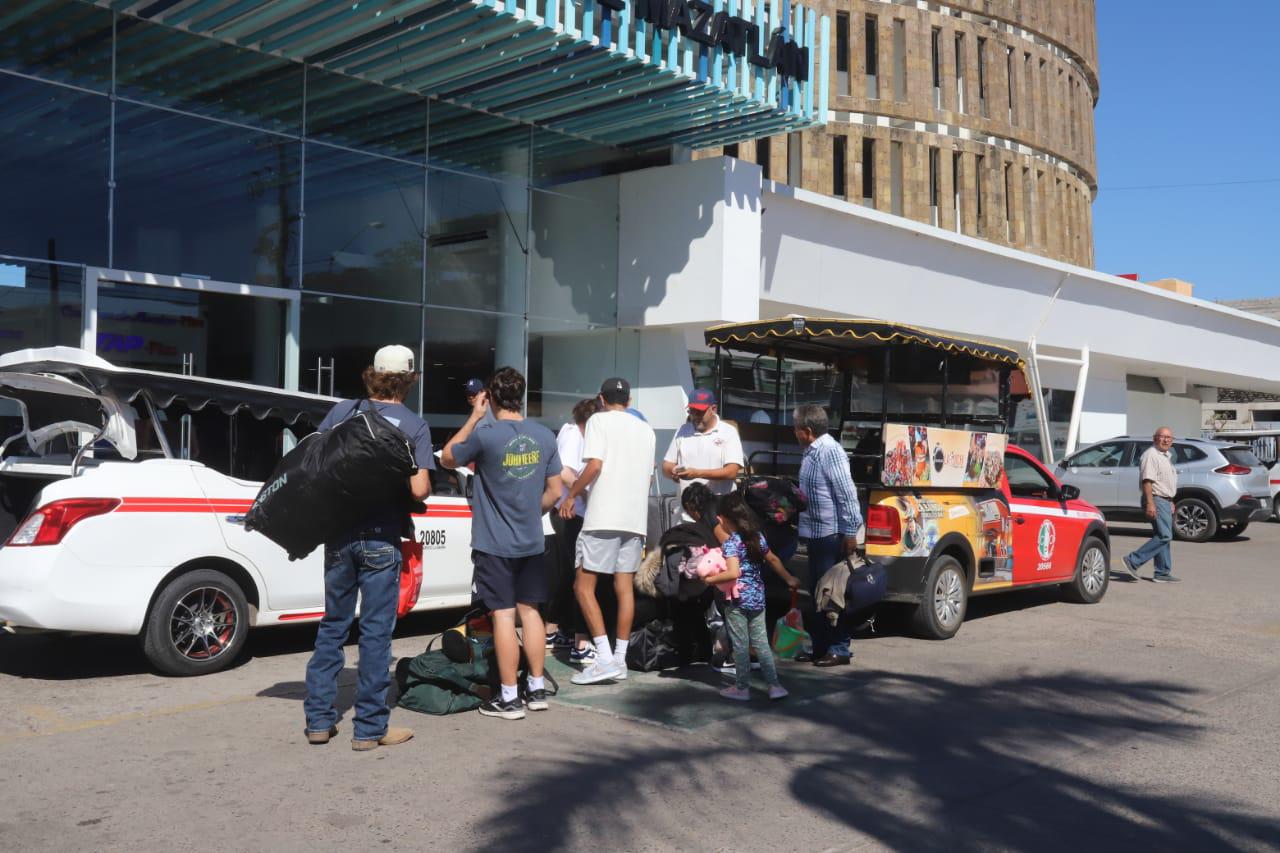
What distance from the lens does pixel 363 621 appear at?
5828 millimetres

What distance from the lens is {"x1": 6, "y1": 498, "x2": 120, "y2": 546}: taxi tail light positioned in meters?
6.98

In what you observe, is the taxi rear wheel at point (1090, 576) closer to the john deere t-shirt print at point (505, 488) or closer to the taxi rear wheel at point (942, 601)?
the taxi rear wheel at point (942, 601)

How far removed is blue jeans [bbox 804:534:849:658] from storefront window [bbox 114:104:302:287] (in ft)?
25.7

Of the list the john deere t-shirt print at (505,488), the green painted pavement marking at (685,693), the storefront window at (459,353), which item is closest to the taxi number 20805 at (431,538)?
the green painted pavement marking at (685,693)

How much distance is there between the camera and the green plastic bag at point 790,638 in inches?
324

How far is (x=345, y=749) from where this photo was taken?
19.1 ft

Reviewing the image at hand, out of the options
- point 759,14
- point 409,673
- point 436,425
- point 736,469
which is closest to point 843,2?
point 759,14

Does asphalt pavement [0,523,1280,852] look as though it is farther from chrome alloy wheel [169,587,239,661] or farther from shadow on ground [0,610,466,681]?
chrome alloy wheel [169,587,239,661]

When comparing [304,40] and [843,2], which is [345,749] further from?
[843,2]

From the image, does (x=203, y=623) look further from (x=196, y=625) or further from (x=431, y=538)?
(x=431, y=538)

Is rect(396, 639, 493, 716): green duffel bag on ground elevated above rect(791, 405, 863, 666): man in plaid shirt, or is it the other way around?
rect(791, 405, 863, 666): man in plaid shirt

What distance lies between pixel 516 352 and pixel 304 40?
535 centimetres

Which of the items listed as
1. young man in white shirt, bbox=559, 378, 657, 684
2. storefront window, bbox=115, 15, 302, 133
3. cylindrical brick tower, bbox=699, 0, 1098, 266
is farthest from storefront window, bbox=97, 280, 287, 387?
cylindrical brick tower, bbox=699, 0, 1098, 266

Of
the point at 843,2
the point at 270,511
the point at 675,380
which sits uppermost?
the point at 843,2
